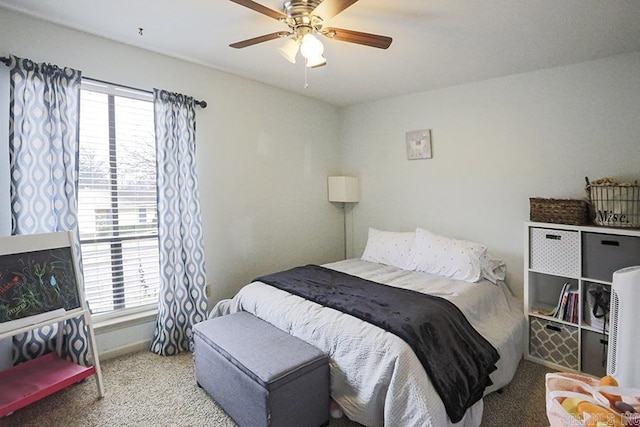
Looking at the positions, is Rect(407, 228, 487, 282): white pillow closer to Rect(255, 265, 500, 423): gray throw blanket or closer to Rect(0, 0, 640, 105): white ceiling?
Rect(255, 265, 500, 423): gray throw blanket

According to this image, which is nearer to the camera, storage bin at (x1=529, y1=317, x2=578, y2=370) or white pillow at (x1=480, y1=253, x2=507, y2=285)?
storage bin at (x1=529, y1=317, x2=578, y2=370)

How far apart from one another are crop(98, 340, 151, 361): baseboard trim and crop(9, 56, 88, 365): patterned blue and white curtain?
26cm

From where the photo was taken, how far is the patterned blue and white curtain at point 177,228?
2.55m

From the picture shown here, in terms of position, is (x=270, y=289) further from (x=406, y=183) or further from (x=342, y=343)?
(x=406, y=183)

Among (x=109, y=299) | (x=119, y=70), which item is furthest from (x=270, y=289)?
(x=119, y=70)

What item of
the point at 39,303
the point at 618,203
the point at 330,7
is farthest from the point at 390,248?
the point at 39,303

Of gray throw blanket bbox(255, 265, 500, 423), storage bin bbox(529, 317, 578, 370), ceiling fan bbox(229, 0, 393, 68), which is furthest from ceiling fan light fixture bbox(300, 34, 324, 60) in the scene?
storage bin bbox(529, 317, 578, 370)

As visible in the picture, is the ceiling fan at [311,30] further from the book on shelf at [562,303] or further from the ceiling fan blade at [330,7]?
the book on shelf at [562,303]

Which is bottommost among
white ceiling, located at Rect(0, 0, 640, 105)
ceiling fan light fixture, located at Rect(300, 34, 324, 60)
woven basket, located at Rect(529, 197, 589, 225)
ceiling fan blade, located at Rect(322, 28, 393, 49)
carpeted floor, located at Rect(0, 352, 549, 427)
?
carpeted floor, located at Rect(0, 352, 549, 427)

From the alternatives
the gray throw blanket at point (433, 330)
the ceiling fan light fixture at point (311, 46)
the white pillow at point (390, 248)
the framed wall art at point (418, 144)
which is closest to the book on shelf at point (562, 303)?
the gray throw blanket at point (433, 330)

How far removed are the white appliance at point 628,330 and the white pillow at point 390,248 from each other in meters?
1.85

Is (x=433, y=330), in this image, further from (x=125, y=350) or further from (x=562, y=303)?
(x=125, y=350)

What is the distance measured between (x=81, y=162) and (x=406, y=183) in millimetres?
2976

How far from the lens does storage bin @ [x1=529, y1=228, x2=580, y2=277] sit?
232 cm
